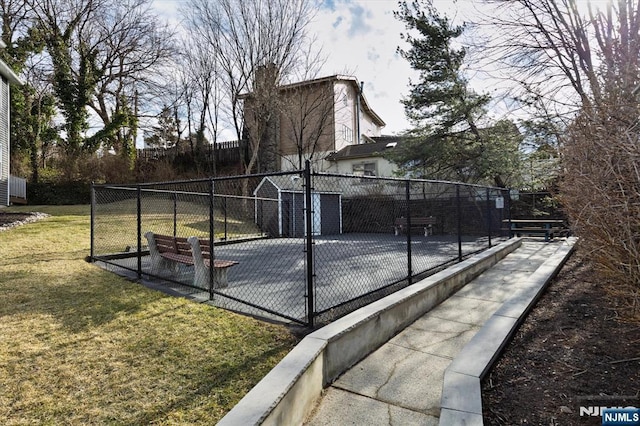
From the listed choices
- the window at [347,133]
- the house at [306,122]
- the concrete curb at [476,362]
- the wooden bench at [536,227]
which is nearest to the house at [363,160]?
the house at [306,122]

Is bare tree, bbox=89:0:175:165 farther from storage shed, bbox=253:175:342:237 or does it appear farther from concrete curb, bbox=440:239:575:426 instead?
concrete curb, bbox=440:239:575:426

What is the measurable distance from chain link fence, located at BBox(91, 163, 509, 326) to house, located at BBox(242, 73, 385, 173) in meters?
3.41

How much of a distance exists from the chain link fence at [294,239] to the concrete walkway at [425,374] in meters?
0.73

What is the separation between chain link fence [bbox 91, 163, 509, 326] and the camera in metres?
4.51

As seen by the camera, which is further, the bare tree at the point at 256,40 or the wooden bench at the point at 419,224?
the bare tree at the point at 256,40

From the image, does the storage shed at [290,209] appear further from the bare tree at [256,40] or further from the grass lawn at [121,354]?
the grass lawn at [121,354]

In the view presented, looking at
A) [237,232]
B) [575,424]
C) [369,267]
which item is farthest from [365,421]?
[237,232]

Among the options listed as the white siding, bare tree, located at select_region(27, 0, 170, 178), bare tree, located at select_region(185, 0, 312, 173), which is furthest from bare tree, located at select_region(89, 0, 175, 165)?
the white siding

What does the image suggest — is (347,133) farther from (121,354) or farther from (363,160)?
(121,354)

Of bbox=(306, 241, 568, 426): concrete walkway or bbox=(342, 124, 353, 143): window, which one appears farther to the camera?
bbox=(342, 124, 353, 143): window

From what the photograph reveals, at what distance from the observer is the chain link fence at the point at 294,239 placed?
451cm

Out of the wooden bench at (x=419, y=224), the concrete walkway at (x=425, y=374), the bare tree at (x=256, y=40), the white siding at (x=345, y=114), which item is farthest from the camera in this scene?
the white siding at (x=345, y=114)

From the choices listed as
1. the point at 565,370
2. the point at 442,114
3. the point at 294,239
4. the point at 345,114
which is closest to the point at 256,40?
the point at 345,114

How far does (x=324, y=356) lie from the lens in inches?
108
